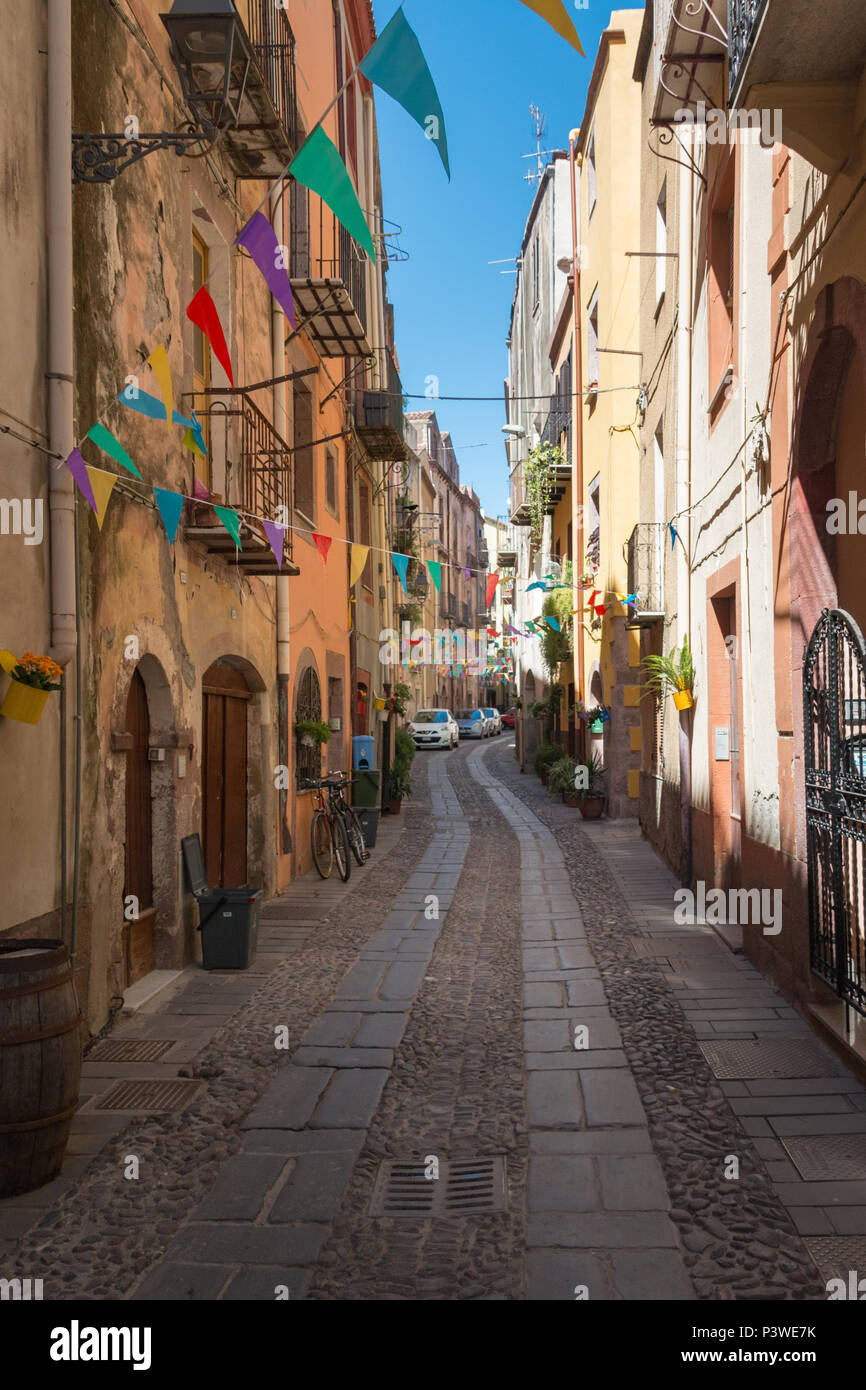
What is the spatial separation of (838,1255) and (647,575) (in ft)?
33.4

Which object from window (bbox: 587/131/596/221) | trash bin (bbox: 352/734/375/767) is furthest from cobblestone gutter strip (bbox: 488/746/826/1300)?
window (bbox: 587/131/596/221)

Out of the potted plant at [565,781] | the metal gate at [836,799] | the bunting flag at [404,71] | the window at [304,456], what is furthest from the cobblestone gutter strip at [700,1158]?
the potted plant at [565,781]

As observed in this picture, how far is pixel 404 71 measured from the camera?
411cm

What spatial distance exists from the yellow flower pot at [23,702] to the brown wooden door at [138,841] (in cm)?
197

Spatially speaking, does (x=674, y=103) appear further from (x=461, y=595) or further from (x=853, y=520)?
(x=461, y=595)

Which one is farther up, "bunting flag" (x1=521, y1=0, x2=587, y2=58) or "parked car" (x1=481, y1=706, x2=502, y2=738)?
"bunting flag" (x1=521, y1=0, x2=587, y2=58)

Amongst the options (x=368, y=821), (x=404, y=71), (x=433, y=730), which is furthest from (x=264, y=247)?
(x=433, y=730)

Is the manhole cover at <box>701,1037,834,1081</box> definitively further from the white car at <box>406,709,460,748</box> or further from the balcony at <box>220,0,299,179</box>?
the white car at <box>406,709,460,748</box>

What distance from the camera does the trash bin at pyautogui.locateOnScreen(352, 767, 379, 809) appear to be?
14.5 m

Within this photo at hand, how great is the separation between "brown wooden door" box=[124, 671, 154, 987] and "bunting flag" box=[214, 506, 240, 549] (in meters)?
1.18

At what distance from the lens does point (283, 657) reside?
10.5m

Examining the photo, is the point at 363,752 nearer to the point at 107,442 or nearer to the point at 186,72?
the point at 107,442

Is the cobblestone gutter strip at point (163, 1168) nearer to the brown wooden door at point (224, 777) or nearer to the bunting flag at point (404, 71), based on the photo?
the brown wooden door at point (224, 777)
